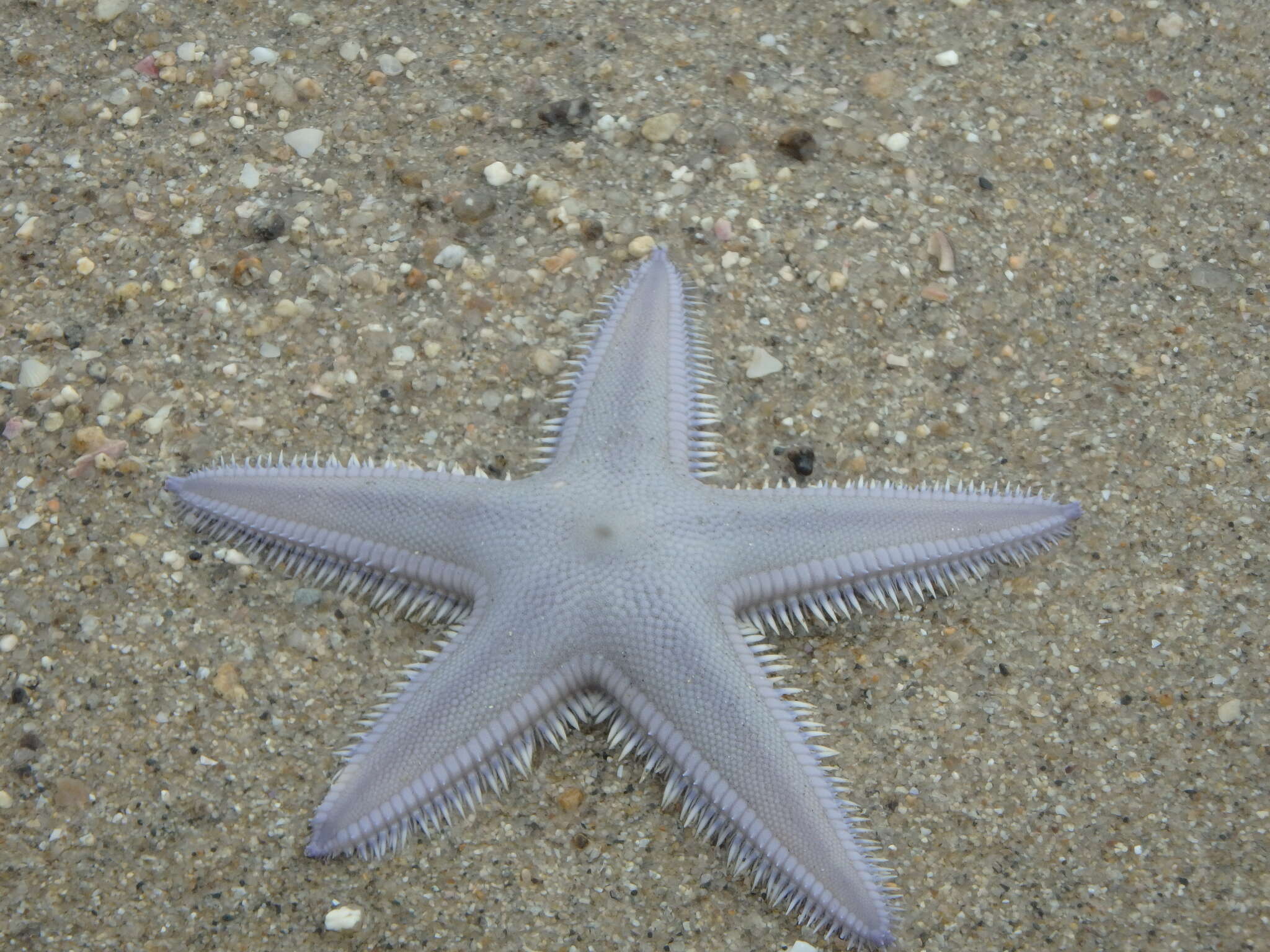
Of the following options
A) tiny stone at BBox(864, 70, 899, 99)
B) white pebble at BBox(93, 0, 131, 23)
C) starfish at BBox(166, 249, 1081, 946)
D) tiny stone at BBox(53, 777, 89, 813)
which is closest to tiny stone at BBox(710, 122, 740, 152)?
tiny stone at BBox(864, 70, 899, 99)

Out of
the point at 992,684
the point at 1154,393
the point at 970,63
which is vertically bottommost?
the point at 992,684

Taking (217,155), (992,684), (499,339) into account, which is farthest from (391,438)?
(992,684)

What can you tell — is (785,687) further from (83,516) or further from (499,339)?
(83,516)

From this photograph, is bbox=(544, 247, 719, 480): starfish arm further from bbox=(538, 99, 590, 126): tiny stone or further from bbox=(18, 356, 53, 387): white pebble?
bbox=(18, 356, 53, 387): white pebble

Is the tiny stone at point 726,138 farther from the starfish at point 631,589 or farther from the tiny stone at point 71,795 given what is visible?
the tiny stone at point 71,795

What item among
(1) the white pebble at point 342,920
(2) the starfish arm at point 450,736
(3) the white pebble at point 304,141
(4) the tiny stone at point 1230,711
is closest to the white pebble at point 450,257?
(3) the white pebble at point 304,141

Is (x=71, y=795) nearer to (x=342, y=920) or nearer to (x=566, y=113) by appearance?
(x=342, y=920)
